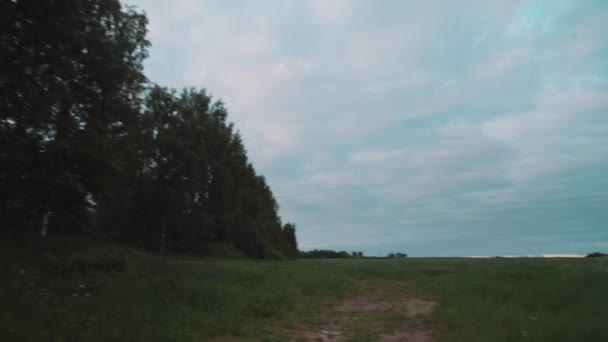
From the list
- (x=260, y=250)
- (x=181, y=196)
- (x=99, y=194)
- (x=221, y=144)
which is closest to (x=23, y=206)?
(x=99, y=194)

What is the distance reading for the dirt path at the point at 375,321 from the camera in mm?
12680

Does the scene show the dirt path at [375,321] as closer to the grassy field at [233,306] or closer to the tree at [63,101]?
the grassy field at [233,306]

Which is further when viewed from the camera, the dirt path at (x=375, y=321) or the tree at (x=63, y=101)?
the tree at (x=63, y=101)

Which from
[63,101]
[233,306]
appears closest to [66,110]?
[63,101]

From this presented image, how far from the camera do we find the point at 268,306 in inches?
608

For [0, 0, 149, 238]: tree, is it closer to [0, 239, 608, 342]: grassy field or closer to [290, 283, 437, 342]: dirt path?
[0, 239, 608, 342]: grassy field

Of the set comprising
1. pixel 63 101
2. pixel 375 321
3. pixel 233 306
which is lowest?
pixel 375 321

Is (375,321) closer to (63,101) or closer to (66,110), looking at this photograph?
(63,101)

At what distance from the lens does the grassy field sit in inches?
410

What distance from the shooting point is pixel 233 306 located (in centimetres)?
1481

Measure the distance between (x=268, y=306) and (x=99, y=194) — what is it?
40.8 ft

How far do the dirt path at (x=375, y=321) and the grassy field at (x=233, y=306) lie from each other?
12 centimetres

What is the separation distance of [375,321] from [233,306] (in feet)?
12.8

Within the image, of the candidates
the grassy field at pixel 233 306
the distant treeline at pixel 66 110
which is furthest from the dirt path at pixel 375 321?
the distant treeline at pixel 66 110
